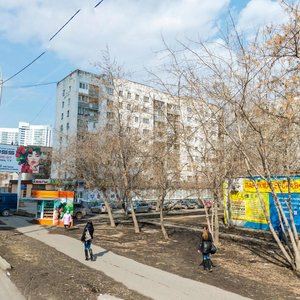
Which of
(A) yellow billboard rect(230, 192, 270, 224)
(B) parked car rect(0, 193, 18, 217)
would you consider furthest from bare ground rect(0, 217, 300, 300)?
(B) parked car rect(0, 193, 18, 217)

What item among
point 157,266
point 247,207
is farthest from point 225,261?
point 247,207

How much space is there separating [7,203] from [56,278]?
28.7m

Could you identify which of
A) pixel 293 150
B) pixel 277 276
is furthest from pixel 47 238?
pixel 293 150

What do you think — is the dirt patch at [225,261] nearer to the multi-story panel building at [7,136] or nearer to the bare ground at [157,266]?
the bare ground at [157,266]

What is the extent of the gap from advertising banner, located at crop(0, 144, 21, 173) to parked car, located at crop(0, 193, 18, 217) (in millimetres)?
2823

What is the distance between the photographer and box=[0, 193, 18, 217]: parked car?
112 ft

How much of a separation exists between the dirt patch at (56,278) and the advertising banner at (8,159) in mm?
23141

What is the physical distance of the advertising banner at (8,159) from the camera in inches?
1363

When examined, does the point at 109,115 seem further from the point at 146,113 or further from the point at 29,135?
the point at 29,135

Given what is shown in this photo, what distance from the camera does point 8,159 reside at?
3497 cm

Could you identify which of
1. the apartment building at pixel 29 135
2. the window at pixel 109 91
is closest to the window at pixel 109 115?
the window at pixel 109 91

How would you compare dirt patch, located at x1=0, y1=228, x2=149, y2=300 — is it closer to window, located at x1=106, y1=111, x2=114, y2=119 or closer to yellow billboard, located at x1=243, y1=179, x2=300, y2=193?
window, located at x1=106, y1=111, x2=114, y2=119

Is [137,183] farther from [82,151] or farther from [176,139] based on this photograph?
[176,139]

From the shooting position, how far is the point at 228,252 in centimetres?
1539
